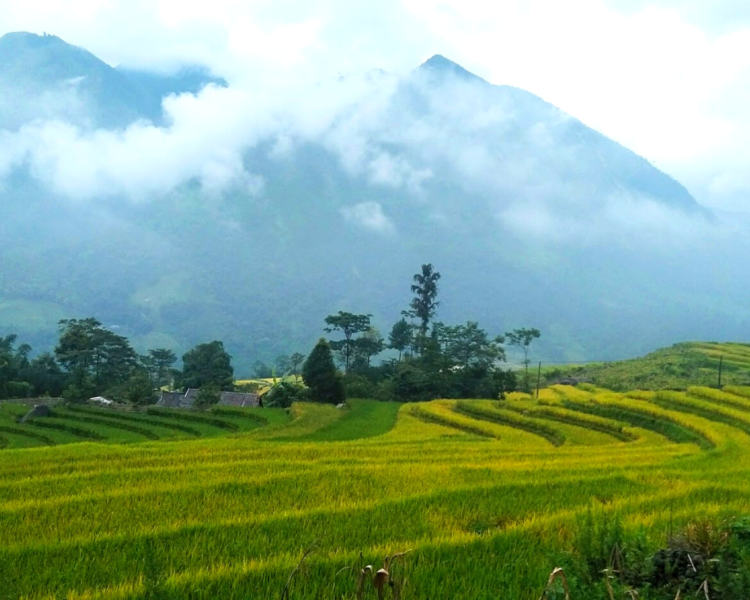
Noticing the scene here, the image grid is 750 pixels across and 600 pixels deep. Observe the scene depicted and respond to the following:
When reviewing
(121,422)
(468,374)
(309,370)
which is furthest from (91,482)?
(468,374)

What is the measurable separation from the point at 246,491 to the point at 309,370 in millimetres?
34617

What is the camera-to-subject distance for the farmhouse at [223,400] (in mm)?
45287

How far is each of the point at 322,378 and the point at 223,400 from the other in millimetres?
9004

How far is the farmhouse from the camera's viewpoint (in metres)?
45.3

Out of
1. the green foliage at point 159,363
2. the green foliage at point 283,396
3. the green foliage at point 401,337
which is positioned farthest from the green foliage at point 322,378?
the green foliage at point 159,363

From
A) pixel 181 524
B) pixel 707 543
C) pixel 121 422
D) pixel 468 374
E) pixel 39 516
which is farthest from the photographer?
pixel 468 374

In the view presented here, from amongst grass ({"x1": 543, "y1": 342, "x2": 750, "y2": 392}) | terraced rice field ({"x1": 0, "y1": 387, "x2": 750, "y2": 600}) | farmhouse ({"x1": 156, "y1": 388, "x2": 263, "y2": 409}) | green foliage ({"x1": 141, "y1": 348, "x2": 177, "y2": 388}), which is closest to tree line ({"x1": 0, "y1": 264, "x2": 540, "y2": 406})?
green foliage ({"x1": 141, "y1": 348, "x2": 177, "y2": 388})

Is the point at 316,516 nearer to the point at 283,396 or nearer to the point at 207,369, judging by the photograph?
the point at 283,396

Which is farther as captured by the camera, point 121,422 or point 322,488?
point 121,422

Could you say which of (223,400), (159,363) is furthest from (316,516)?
(159,363)

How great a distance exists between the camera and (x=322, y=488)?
27.1 ft

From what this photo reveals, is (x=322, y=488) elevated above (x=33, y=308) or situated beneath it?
situated beneath

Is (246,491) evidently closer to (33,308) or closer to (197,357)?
(197,357)

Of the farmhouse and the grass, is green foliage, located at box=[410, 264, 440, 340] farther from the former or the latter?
the farmhouse
